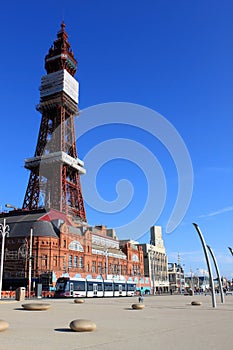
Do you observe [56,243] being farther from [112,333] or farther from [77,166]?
[112,333]

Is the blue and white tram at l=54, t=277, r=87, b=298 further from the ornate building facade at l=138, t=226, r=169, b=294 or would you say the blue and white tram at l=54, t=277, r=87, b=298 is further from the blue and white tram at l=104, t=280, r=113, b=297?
the ornate building facade at l=138, t=226, r=169, b=294

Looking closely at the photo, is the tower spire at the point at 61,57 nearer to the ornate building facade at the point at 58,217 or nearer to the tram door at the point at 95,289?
the ornate building facade at the point at 58,217

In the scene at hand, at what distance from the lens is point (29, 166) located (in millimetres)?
95500

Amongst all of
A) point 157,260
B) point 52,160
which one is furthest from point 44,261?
point 157,260

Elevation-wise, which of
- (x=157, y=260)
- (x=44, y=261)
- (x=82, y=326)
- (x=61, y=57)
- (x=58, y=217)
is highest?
(x=61, y=57)

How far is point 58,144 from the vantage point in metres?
97.7

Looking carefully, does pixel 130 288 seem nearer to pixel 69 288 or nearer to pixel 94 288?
pixel 94 288

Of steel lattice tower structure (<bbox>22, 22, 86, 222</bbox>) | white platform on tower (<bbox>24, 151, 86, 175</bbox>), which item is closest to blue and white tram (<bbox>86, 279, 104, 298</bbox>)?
steel lattice tower structure (<bbox>22, 22, 86, 222</bbox>)

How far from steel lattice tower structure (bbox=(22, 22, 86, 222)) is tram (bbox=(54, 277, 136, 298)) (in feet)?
108

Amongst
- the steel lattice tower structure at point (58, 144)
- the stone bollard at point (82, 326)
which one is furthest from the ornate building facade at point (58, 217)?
the stone bollard at point (82, 326)

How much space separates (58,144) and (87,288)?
55273mm

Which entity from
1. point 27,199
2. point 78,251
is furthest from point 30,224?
point 27,199

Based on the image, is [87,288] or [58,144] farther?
[58,144]

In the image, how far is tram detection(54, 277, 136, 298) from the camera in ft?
152
